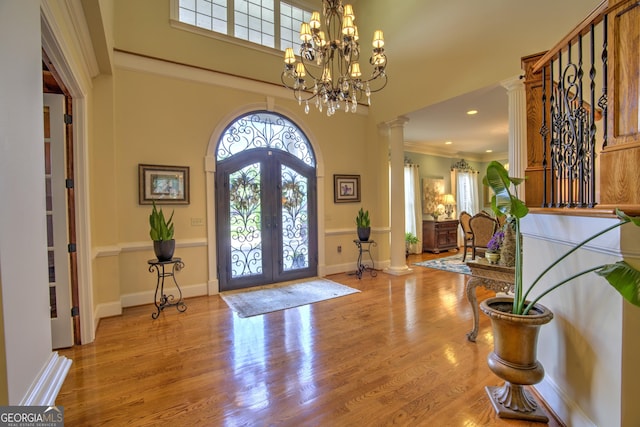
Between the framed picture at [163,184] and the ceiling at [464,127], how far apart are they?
13.0 ft

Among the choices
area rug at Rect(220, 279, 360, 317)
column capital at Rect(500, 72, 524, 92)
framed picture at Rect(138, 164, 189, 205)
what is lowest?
area rug at Rect(220, 279, 360, 317)

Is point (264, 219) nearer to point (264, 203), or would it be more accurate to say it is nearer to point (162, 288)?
point (264, 203)

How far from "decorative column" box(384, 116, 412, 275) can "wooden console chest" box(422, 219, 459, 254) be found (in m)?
2.54

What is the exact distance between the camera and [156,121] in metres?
4.08

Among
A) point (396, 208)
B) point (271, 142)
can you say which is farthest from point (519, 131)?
point (271, 142)

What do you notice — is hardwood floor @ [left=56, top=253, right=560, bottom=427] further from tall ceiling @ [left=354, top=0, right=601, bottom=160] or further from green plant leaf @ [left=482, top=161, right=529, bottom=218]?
tall ceiling @ [left=354, top=0, right=601, bottom=160]

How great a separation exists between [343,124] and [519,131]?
302cm

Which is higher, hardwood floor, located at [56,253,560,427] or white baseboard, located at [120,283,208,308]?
white baseboard, located at [120,283,208,308]

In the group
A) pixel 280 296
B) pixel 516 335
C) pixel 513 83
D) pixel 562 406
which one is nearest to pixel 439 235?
pixel 513 83

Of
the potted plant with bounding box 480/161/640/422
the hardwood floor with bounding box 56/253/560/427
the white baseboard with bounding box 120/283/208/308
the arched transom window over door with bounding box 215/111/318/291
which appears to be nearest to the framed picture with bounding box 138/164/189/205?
the arched transom window over door with bounding box 215/111/318/291

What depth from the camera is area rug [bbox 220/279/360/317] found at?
12.7 ft

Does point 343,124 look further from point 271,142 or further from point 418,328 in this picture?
point 418,328

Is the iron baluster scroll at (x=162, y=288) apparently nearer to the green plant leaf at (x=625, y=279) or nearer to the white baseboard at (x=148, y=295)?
the white baseboard at (x=148, y=295)

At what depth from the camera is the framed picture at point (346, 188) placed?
5.67 m
